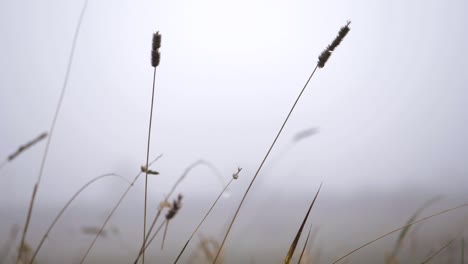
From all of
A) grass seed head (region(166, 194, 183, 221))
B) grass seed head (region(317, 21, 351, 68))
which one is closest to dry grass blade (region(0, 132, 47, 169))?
grass seed head (region(166, 194, 183, 221))

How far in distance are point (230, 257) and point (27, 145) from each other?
2393cm

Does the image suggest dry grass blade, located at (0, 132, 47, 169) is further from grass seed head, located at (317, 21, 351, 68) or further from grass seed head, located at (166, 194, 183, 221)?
grass seed head, located at (317, 21, 351, 68)

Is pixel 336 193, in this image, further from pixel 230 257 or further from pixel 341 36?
pixel 341 36

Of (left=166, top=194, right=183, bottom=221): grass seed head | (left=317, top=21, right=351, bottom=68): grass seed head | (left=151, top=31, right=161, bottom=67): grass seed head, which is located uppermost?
(left=317, top=21, right=351, bottom=68): grass seed head

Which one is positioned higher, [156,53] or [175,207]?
[156,53]

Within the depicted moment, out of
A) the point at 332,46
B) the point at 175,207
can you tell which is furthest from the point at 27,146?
the point at 332,46

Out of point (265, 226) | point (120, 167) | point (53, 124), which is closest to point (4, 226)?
point (53, 124)

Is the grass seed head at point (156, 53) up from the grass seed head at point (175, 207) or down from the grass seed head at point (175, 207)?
up

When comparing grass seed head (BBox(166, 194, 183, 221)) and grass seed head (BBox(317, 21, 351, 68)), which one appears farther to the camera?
grass seed head (BBox(317, 21, 351, 68))

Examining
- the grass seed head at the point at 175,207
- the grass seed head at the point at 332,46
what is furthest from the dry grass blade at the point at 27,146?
the grass seed head at the point at 332,46

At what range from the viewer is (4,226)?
10.8ft

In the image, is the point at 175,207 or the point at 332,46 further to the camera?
the point at 332,46

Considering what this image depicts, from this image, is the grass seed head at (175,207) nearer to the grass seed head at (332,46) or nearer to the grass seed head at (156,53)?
the grass seed head at (156,53)

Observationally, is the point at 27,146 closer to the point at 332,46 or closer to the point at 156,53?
the point at 156,53
